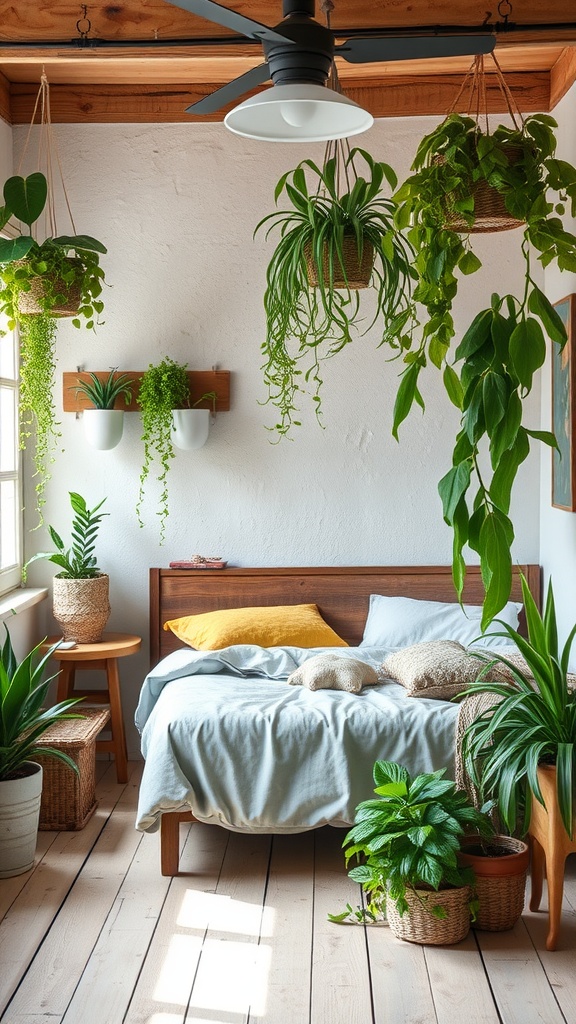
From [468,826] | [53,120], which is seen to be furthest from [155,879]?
[53,120]

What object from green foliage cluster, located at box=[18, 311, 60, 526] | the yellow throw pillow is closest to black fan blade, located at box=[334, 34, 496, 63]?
green foliage cluster, located at box=[18, 311, 60, 526]

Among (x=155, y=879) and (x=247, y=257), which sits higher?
(x=247, y=257)

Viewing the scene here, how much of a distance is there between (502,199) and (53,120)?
2459 millimetres

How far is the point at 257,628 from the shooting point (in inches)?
167

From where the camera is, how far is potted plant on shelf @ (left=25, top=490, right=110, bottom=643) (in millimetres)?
4289

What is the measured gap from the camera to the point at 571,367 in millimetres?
3885

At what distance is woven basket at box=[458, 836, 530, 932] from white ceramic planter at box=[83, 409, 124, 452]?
7.68 feet

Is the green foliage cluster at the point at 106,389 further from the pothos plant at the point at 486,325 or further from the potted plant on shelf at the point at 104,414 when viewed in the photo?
the pothos plant at the point at 486,325

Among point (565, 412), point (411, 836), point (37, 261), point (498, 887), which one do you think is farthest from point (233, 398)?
point (498, 887)

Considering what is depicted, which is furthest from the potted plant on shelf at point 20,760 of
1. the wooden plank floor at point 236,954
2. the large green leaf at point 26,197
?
the large green leaf at point 26,197

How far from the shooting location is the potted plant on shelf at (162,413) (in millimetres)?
4414

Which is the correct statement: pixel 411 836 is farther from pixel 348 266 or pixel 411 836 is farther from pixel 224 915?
pixel 348 266

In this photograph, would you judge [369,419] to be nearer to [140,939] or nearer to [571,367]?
[571,367]

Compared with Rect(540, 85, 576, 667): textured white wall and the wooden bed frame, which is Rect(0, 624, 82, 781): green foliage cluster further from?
Rect(540, 85, 576, 667): textured white wall
